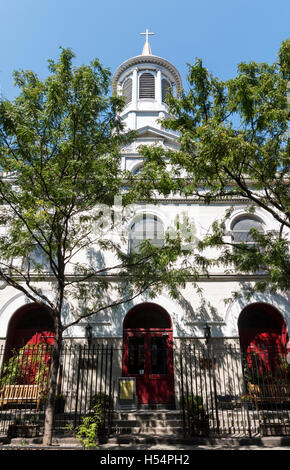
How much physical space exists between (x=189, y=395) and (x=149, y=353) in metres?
2.35

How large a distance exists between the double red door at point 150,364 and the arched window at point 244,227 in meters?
5.30

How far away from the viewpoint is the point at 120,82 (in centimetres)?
2233

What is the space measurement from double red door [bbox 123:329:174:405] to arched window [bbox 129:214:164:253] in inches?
157

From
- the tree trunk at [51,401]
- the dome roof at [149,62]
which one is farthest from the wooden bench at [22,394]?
the dome roof at [149,62]

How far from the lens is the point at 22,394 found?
11.1 metres

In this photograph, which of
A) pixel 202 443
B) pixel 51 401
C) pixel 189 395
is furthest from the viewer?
pixel 189 395

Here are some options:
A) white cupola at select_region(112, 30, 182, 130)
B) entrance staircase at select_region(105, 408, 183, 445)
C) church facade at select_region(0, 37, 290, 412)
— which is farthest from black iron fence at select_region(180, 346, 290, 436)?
white cupola at select_region(112, 30, 182, 130)

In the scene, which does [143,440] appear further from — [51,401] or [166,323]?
[166,323]

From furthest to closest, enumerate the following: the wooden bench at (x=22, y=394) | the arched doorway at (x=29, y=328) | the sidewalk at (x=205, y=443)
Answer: the arched doorway at (x=29, y=328) < the wooden bench at (x=22, y=394) < the sidewalk at (x=205, y=443)

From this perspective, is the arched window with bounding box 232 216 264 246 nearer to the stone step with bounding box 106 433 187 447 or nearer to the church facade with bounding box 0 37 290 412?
the church facade with bounding box 0 37 290 412

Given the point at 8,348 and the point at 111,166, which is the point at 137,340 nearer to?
the point at 8,348

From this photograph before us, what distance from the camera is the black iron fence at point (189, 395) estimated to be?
9.52 m

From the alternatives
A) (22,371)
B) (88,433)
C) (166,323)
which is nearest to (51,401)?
(88,433)

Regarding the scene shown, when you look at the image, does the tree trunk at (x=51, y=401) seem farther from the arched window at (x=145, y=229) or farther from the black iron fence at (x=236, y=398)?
the arched window at (x=145, y=229)
